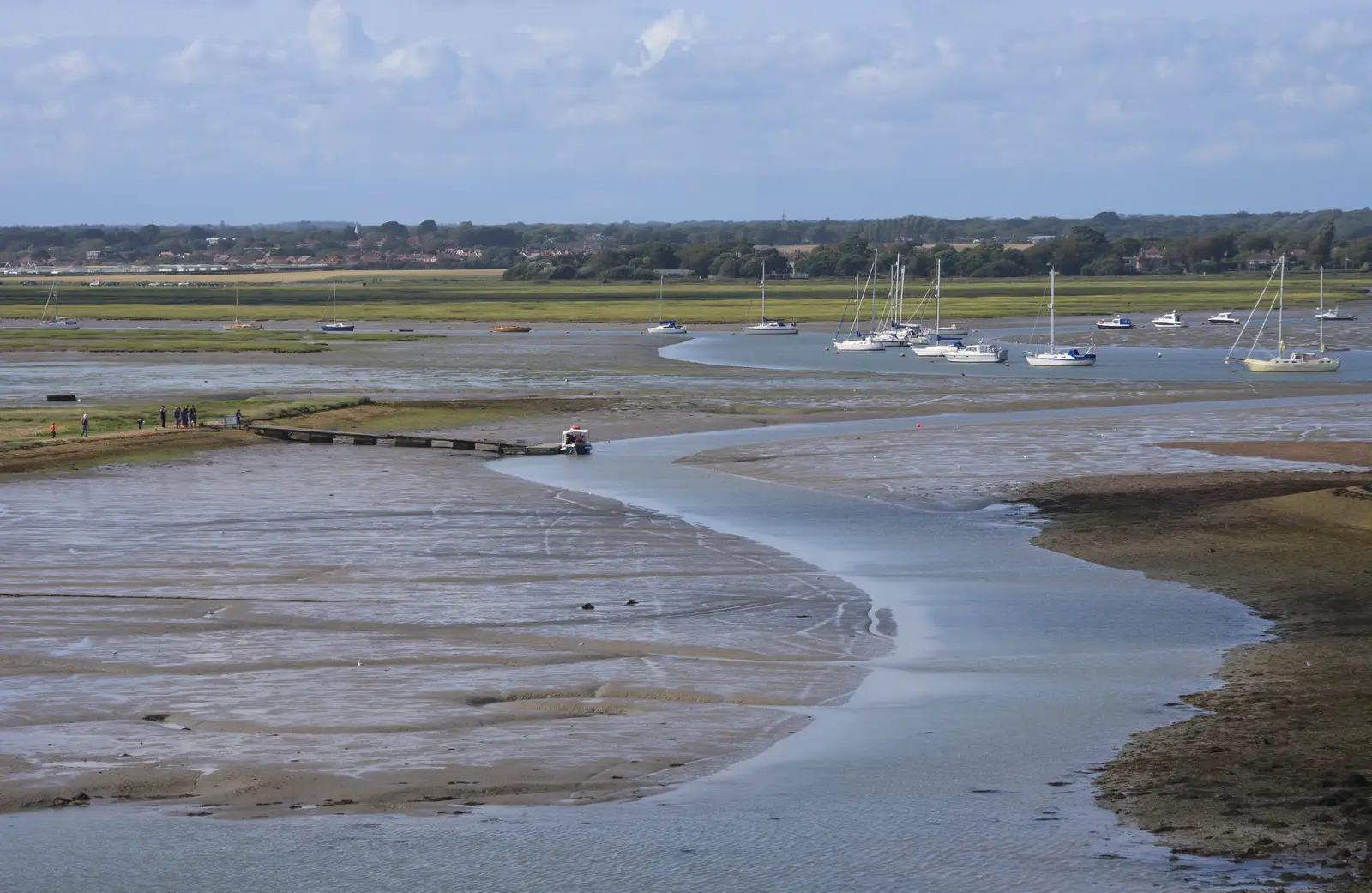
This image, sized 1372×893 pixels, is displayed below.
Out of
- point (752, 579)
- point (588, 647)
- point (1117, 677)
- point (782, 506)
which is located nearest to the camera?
point (1117, 677)

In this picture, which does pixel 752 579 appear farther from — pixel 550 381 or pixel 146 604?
pixel 550 381

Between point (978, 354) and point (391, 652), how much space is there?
8479 cm

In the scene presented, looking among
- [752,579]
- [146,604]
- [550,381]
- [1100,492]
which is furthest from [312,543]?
[550,381]

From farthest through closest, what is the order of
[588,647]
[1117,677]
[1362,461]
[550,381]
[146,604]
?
[550,381] < [1362,461] < [146,604] < [588,647] < [1117,677]

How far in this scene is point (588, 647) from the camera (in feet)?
80.5

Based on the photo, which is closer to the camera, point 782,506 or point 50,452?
point 782,506

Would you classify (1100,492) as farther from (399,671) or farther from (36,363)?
(36,363)

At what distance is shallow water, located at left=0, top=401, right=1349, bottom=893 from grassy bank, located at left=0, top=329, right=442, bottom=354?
89667 millimetres

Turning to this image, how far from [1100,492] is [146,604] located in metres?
23.8

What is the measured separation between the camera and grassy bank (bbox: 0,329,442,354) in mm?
110375

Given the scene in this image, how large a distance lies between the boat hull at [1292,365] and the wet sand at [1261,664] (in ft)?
171

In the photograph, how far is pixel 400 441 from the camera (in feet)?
178

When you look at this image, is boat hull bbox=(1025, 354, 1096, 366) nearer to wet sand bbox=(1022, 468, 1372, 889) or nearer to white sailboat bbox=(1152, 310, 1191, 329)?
white sailboat bbox=(1152, 310, 1191, 329)

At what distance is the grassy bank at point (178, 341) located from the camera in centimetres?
11038
